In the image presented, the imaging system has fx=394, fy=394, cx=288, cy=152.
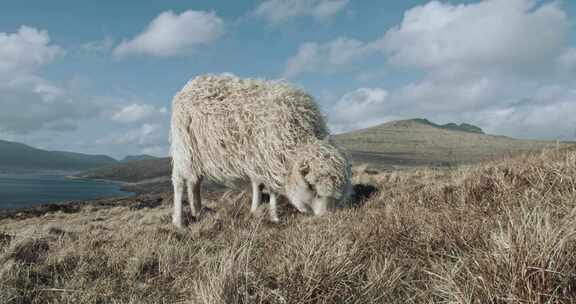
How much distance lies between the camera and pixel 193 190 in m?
7.41

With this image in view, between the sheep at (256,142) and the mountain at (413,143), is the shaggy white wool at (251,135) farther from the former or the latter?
the mountain at (413,143)

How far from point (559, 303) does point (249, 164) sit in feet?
15.9

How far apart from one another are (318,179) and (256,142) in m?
1.22

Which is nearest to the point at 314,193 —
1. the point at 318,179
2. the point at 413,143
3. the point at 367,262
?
the point at 318,179

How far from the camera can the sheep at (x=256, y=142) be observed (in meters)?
5.68

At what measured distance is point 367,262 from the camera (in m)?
2.75

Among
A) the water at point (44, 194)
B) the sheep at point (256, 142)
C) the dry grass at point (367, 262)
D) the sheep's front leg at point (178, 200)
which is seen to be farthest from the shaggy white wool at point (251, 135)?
the water at point (44, 194)

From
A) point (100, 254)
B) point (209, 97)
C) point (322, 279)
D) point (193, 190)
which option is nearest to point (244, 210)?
point (193, 190)

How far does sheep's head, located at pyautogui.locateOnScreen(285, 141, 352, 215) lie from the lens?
18.1ft

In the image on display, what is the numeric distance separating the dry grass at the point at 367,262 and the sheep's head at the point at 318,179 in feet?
Answer: 2.67

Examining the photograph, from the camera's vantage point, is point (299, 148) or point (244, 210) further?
point (244, 210)

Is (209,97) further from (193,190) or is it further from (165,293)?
(165,293)

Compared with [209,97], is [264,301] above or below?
below

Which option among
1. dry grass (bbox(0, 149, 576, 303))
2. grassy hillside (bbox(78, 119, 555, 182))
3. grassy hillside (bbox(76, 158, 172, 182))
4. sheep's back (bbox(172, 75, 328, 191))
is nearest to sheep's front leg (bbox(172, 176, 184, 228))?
sheep's back (bbox(172, 75, 328, 191))
